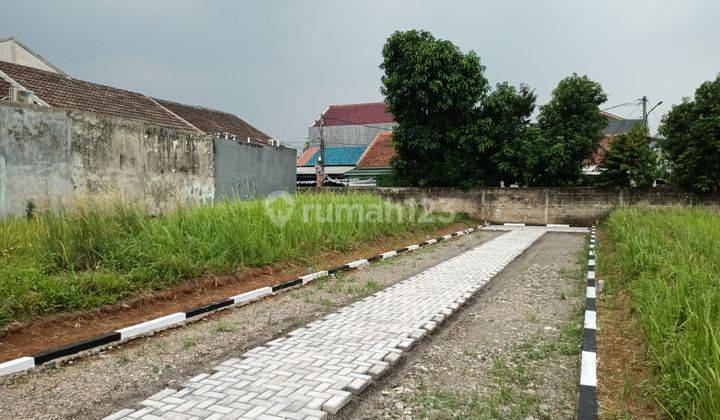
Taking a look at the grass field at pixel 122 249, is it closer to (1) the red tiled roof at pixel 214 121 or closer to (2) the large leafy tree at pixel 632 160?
(2) the large leafy tree at pixel 632 160

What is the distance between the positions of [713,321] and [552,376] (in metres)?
1.11

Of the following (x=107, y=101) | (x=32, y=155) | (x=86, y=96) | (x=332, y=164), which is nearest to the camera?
(x=32, y=155)

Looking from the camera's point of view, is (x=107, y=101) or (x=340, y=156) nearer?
(x=107, y=101)

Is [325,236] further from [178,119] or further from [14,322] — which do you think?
[178,119]

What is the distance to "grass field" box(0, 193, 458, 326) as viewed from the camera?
4594 mm

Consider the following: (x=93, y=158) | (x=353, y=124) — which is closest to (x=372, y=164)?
(x=353, y=124)

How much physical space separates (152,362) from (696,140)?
16511 millimetres

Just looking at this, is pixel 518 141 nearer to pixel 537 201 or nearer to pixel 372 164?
pixel 537 201

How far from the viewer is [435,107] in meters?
17.7

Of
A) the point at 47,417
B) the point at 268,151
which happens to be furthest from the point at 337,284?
the point at 268,151

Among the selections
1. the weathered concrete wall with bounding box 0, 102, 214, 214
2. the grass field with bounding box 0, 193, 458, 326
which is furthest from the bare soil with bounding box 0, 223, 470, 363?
the weathered concrete wall with bounding box 0, 102, 214, 214

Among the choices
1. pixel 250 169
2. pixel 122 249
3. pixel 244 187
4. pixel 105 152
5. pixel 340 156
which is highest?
pixel 340 156

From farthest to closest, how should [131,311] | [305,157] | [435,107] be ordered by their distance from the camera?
[305,157]
[435,107]
[131,311]

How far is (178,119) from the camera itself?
1903 centimetres
